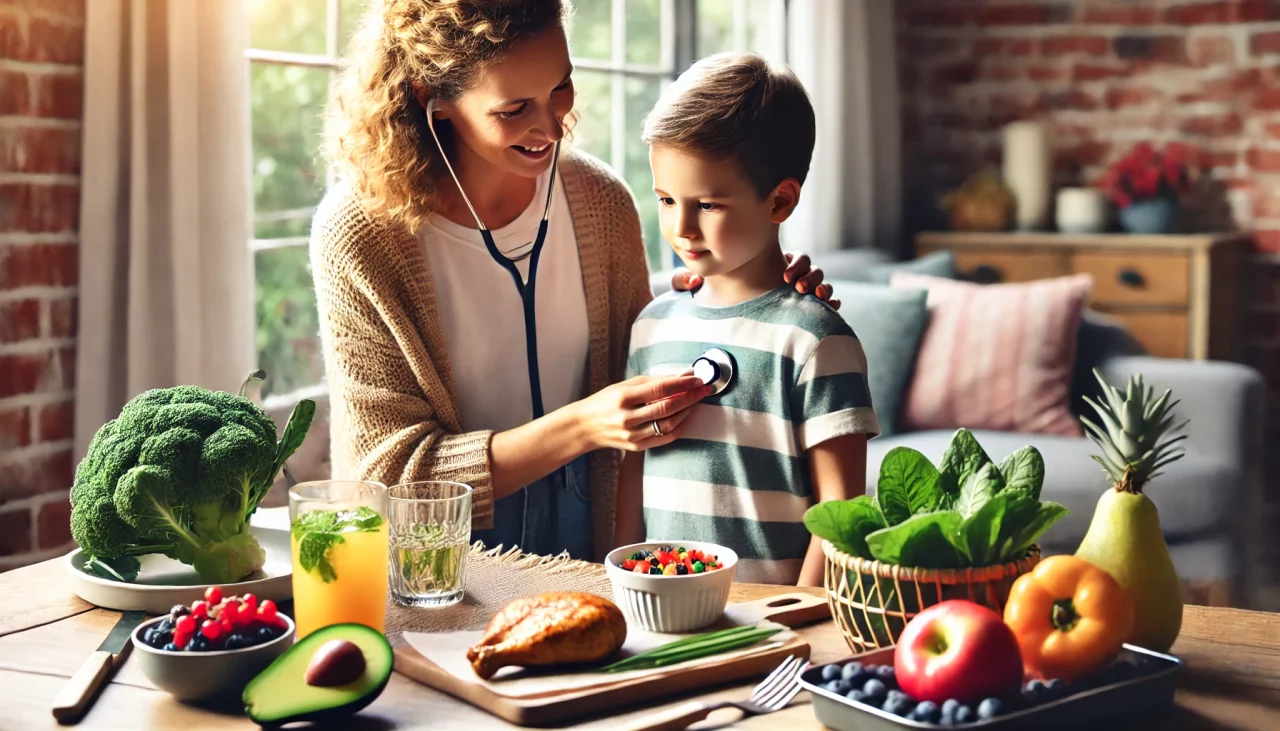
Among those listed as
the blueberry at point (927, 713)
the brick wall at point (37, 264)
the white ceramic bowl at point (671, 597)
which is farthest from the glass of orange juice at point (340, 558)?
the brick wall at point (37, 264)

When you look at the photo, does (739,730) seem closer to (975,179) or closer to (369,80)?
(369,80)

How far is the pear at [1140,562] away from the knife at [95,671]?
2.64 ft

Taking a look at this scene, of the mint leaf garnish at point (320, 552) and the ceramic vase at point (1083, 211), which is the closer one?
the mint leaf garnish at point (320, 552)

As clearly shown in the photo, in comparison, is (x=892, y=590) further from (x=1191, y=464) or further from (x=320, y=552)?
(x=1191, y=464)

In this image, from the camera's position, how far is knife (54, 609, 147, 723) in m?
0.97

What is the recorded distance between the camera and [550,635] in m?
1.01

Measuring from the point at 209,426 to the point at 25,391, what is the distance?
78cm

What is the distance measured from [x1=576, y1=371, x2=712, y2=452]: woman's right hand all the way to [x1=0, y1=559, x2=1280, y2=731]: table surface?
0.92ft

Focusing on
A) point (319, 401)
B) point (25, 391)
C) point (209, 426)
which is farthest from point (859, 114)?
point (209, 426)

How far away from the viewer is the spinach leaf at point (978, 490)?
1.01 m

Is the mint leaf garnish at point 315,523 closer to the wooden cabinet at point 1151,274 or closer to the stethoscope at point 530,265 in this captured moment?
the stethoscope at point 530,265

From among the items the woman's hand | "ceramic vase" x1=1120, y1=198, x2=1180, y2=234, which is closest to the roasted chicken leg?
the woman's hand

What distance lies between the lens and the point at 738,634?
1077 mm

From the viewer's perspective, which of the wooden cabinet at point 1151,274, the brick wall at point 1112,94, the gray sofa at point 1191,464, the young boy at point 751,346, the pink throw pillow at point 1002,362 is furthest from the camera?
the brick wall at point 1112,94
